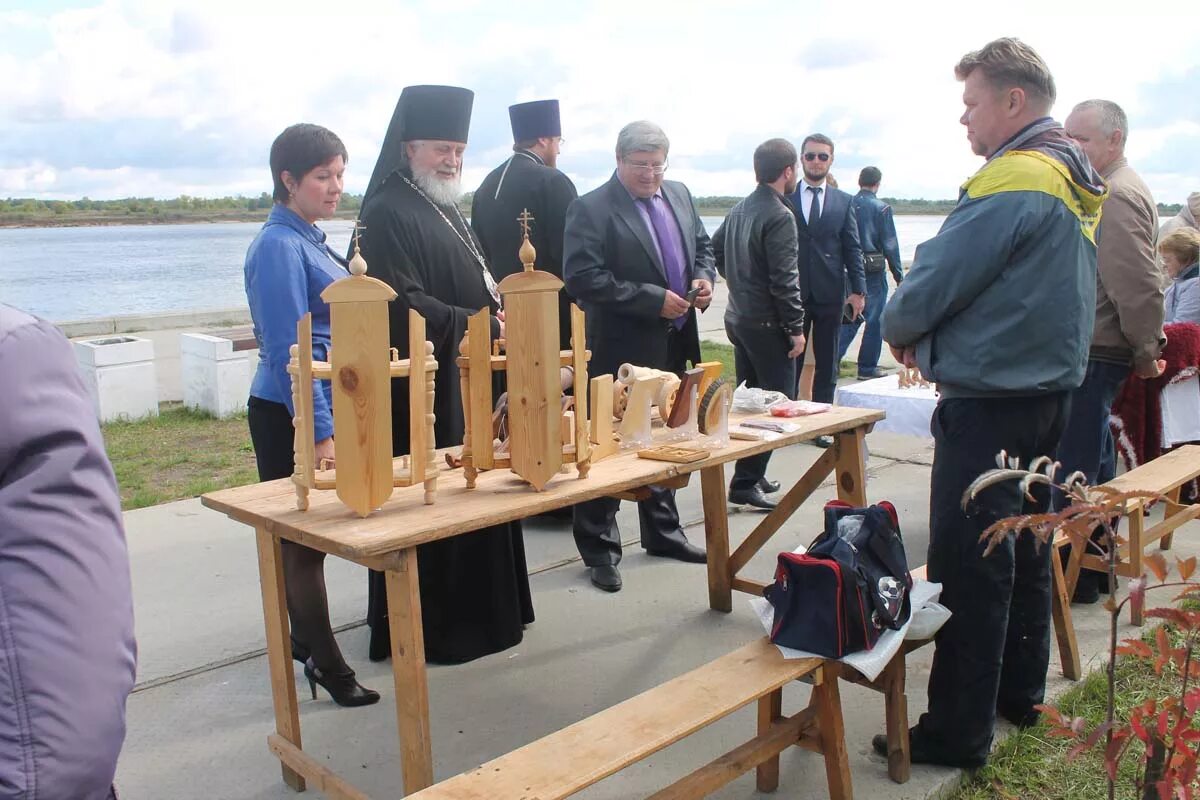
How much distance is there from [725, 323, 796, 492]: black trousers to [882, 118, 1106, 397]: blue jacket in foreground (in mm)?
2770

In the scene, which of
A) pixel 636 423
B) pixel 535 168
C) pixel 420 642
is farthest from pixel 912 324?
pixel 535 168

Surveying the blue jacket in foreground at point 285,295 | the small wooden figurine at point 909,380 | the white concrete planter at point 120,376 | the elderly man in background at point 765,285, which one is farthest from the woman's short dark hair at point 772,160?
the white concrete planter at point 120,376

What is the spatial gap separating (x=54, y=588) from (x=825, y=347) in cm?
600

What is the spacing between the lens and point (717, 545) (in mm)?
4129

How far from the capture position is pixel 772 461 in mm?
6578

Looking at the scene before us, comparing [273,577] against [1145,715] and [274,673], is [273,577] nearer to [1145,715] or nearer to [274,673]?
[274,673]

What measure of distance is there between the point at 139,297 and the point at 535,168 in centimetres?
1672

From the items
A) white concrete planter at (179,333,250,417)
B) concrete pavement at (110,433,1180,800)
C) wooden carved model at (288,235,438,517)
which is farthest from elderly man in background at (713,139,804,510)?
white concrete planter at (179,333,250,417)

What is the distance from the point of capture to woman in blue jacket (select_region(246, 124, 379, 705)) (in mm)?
3004

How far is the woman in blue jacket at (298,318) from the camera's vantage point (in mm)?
3004

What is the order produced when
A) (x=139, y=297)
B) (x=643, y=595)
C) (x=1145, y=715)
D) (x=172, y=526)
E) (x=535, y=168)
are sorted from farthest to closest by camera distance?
(x=139, y=297) → (x=172, y=526) → (x=535, y=168) → (x=643, y=595) → (x=1145, y=715)

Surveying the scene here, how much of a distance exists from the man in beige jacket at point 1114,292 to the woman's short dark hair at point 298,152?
2.69 m

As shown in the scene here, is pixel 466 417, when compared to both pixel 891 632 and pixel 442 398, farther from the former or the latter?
pixel 891 632

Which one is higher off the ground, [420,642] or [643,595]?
[420,642]
